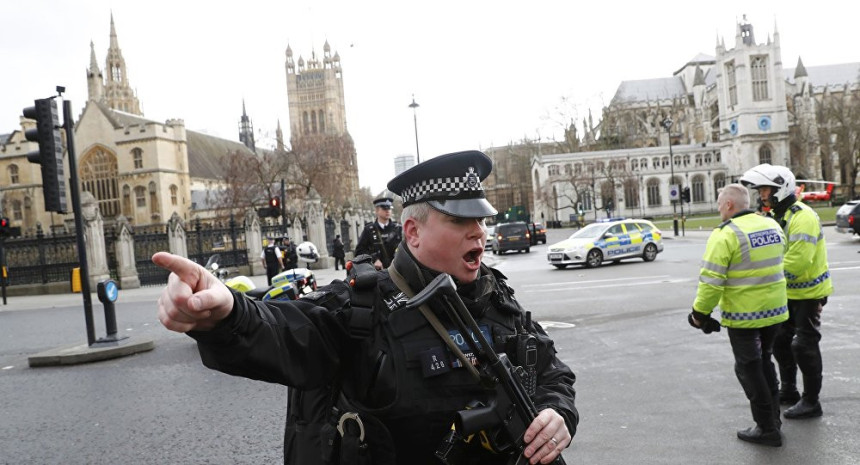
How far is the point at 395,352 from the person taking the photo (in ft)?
6.46

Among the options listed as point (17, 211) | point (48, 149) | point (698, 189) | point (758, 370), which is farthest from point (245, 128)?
point (758, 370)

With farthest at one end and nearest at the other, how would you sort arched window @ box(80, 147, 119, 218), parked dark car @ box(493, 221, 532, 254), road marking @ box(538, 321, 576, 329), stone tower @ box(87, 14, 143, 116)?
stone tower @ box(87, 14, 143, 116)
arched window @ box(80, 147, 119, 218)
parked dark car @ box(493, 221, 532, 254)
road marking @ box(538, 321, 576, 329)

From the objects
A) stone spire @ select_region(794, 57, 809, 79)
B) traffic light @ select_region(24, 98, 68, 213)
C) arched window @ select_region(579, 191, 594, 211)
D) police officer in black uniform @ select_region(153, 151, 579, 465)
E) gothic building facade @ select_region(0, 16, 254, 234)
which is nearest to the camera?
police officer in black uniform @ select_region(153, 151, 579, 465)

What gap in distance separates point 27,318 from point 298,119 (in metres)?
103

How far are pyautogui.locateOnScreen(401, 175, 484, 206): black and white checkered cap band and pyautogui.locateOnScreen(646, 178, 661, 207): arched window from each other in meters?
84.8

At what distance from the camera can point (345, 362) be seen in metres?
2.03

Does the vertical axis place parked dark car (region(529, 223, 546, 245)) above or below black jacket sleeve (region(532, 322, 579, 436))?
below

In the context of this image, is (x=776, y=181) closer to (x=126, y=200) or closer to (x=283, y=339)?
(x=283, y=339)

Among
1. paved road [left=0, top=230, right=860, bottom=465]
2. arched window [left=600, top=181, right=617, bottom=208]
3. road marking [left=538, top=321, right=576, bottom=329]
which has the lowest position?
road marking [left=538, top=321, right=576, bottom=329]

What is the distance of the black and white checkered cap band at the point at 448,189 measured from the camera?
7.49 ft

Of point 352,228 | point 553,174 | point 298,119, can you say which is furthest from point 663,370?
point 298,119

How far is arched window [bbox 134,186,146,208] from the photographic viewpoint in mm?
66688

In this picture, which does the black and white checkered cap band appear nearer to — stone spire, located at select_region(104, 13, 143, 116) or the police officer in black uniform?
the police officer in black uniform

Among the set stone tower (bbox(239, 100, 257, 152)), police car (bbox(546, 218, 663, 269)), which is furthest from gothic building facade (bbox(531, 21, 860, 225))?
stone tower (bbox(239, 100, 257, 152))
